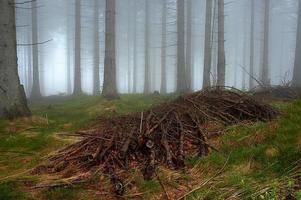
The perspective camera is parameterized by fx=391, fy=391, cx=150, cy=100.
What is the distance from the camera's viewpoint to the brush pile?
17.9ft

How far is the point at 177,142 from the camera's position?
6.00m

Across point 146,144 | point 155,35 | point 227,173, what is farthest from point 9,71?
point 155,35

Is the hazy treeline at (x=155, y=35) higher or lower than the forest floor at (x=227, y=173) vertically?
higher

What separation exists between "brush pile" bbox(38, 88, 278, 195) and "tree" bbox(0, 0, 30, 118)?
421 centimetres

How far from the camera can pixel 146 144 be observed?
550 cm

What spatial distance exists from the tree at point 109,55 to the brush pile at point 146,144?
10178mm

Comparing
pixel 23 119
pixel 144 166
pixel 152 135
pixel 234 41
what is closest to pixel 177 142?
pixel 152 135

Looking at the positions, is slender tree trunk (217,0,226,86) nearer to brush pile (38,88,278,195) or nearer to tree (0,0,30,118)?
tree (0,0,30,118)

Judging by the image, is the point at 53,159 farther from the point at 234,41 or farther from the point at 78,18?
the point at 234,41

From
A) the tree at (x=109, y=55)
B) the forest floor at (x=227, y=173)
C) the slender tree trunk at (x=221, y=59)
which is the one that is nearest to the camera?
the forest floor at (x=227, y=173)

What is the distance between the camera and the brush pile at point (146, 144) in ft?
17.9

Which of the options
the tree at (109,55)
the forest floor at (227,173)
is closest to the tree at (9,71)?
the forest floor at (227,173)

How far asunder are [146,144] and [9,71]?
21.3 ft

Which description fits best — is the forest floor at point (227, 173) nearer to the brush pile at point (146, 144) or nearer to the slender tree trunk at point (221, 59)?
the brush pile at point (146, 144)
